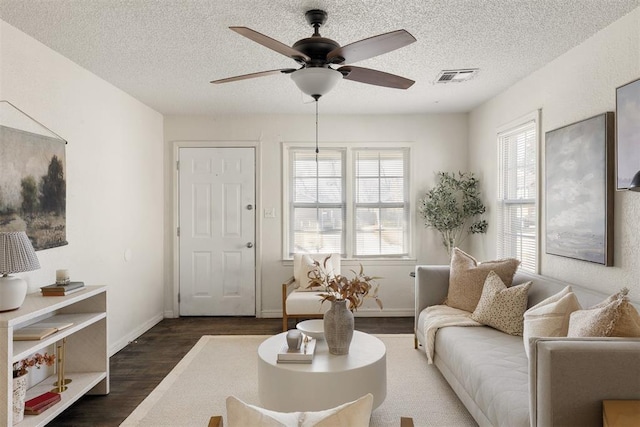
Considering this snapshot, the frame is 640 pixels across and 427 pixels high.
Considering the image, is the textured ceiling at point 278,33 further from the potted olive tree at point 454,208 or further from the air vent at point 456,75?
the potted olive tree at point 454,208

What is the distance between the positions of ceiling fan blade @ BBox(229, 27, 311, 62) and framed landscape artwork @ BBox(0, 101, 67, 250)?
1760 millimetres

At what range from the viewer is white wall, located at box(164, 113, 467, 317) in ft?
→ 16.7

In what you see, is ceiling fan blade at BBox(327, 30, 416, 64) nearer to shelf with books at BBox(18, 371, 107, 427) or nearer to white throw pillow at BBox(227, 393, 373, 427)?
white throw pillow at BBox(227, 393, 373, 427)

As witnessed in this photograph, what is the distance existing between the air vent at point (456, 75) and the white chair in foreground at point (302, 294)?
1972 millimetres

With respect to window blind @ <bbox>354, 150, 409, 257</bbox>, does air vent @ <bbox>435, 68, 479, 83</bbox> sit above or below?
above

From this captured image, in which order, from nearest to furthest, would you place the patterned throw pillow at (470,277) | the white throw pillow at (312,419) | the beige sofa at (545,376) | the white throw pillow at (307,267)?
the white throw pillow at (312,419), the beige sofa at (545,376), the patterned throw pillow at (470,277), the white throw pillow at (307,267)

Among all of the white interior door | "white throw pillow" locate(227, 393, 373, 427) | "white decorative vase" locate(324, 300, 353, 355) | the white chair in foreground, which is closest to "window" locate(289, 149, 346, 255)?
the white chair in foreground

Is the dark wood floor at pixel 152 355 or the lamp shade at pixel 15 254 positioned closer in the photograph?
the lamp shade at pixel 15 254

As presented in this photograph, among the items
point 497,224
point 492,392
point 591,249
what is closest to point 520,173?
point 497,224

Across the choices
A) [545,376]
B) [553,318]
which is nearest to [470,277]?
[553,318]

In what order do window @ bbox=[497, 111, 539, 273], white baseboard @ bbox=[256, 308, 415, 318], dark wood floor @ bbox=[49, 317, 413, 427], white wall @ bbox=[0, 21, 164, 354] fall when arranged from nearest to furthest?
dark wood floor @ bbox=[49, 317, 413, 427] < white wall @ bbox=[0, 21, 164, 354] < window @ bbox=[497, 111, 539, 273] < white baseboard @ bbox=[256, 308, 415, 318]

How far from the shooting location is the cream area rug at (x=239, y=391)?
2.63 meters

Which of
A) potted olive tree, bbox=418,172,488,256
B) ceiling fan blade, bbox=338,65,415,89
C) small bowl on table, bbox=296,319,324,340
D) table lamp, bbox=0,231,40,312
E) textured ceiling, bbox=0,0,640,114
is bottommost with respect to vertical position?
small bowl on table, bbox=296,319,324,340

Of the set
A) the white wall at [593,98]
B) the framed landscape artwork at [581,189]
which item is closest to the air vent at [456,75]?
the white wall at [593,98]
